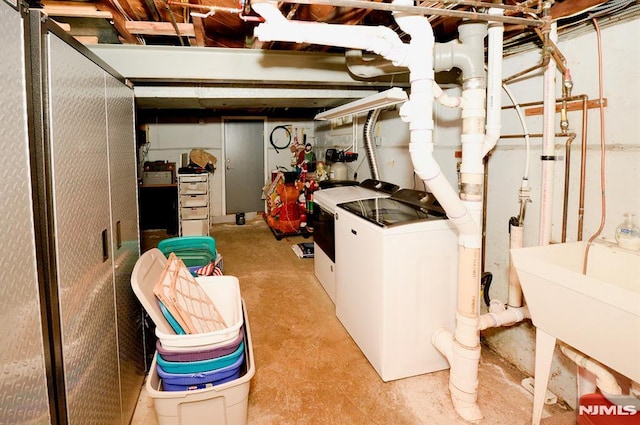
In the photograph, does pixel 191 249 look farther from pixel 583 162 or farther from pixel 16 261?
pixel 583 162

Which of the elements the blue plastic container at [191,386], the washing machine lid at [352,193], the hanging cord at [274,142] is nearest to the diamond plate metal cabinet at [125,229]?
the blue plastic container at [191,386]

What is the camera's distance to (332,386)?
2330 mm

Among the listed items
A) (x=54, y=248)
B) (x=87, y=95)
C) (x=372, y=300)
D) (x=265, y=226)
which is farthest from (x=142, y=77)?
(x=265, y=226)

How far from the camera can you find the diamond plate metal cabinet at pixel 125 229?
1847 mm

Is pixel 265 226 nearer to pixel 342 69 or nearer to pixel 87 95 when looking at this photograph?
pixel 342 69

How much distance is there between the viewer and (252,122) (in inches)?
284

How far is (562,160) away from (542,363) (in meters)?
1.11

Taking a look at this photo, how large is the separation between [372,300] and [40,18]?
2108 millimetres

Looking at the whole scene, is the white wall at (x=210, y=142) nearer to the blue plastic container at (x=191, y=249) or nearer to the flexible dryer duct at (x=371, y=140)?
the flexible dryer duct at (x=371, y=140)

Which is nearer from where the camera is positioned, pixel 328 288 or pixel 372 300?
pixel 372 300

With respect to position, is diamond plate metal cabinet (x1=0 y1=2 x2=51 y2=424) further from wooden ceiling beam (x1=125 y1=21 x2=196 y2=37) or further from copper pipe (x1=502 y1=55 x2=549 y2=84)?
Answer: copper pipe (x1=502 y1=55 x2=549 y2=84)

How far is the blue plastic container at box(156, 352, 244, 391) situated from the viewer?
1709mm

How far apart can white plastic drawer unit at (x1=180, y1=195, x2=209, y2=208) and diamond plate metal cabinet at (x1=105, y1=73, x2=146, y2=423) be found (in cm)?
332

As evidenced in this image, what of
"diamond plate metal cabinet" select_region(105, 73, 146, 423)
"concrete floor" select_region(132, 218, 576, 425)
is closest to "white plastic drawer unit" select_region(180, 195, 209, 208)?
"concrete floor" select_region(132, 218, 576, 425)
